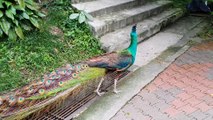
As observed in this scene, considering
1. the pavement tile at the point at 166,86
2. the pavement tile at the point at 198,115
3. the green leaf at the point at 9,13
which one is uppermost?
the green leaf at the point at 9,13

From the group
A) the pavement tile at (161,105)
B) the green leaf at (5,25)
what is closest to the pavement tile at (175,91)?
the pavement tile at (161,105)

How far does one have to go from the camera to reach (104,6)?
21.8 ft

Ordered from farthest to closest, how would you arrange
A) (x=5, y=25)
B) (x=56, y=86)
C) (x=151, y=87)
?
(x=5, y=25) → (x=151, y=87) → (x=56, y=86)

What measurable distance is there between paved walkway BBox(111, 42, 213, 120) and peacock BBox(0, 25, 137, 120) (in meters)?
0.55

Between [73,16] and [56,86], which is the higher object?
[73,16]

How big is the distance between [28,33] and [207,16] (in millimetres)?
5517

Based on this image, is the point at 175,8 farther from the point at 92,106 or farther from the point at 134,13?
the point at 92,106

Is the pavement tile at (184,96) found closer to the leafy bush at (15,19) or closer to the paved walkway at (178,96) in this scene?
the paved walkway at (178,96)

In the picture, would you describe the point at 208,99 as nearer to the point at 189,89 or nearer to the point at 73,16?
the point at 189,89

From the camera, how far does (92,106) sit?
401 centimetres

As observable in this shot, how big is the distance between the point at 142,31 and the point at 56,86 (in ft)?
11.1

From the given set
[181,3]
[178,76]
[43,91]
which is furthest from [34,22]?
[181,3]

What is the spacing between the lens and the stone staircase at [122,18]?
5.87 metres

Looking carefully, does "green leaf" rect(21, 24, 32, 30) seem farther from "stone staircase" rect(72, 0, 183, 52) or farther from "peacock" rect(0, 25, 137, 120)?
"peacock" rect(0, 25, 137, 120)
